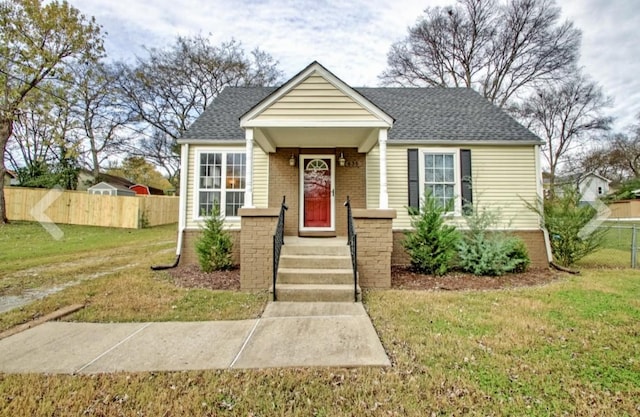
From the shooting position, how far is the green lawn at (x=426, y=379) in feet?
7.58

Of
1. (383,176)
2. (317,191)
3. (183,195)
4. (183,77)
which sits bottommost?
(183,195)

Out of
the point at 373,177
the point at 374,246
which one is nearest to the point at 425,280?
the point at 374,246

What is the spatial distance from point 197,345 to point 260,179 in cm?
536

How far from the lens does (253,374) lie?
275 centimetres

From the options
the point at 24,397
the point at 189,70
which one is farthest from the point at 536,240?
the point at 189,70

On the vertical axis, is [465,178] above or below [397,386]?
above

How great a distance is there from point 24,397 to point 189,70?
2257 cm

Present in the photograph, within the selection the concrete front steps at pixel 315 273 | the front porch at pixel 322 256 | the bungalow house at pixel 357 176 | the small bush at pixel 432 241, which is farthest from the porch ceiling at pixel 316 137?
the concrete front steps at pixel 315 273

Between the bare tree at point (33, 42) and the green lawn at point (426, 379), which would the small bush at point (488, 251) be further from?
the bare tree at point (33, 42)

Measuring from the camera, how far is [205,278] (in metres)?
6.37

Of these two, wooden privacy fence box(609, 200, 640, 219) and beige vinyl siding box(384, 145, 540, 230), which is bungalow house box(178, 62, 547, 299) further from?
wooden privacy fence box(609, 200, 640, 219)

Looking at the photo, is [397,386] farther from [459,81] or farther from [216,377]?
[459,81]

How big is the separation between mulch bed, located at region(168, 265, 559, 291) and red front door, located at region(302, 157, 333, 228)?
7.50ft

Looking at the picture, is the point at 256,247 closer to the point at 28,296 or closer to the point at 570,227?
the point at 28,296
